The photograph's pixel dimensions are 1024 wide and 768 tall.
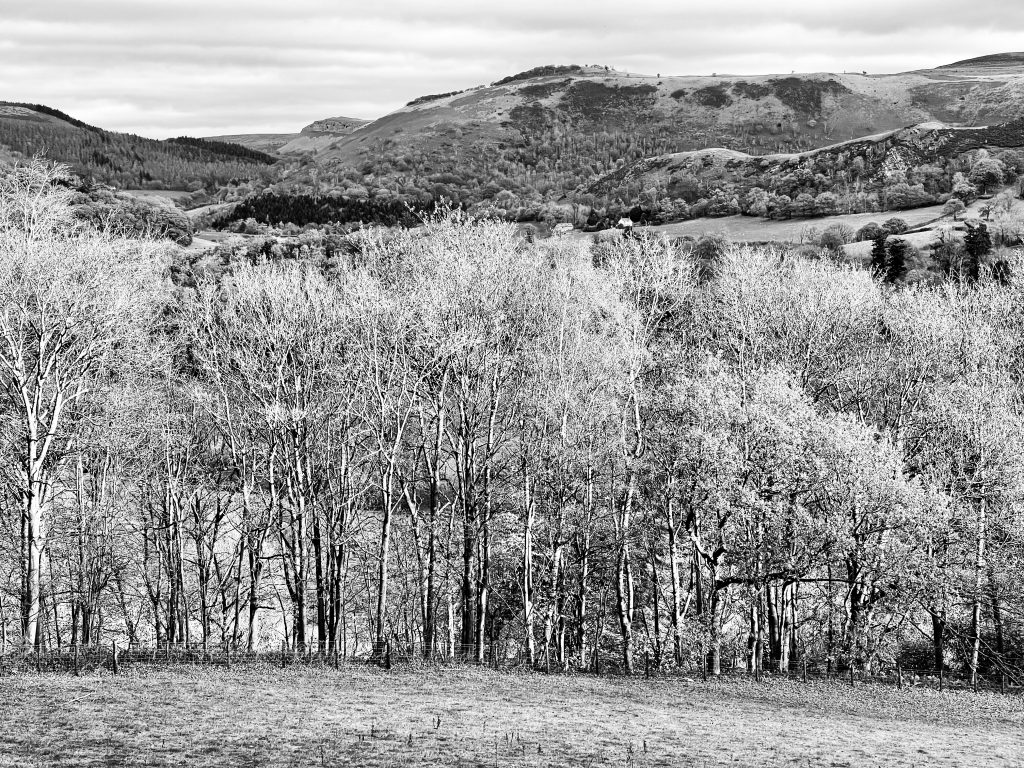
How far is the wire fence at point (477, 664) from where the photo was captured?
32.0 meters

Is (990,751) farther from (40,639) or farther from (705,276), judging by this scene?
(705,276)

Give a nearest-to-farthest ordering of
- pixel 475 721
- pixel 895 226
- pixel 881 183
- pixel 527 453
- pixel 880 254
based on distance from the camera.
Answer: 1. pixel 475 721
2. pixel 527 453
3. pixel 880 254
4. pixel 895 226
5. pixel 881 183

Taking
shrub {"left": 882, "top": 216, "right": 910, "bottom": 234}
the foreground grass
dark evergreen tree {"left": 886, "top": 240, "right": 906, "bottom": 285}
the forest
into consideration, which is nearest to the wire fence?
the forest

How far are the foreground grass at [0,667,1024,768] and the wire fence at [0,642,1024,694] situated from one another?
128 cm

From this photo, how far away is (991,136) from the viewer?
638ft

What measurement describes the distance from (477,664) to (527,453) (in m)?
9.60

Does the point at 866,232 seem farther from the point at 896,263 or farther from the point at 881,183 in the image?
the point at 881,183

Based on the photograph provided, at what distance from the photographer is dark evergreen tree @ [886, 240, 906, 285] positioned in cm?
9425

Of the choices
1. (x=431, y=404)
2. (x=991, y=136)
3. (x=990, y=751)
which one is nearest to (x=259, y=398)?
(x=431, y=404)

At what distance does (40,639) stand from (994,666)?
41151 mm

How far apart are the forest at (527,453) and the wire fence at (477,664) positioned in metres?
0.72

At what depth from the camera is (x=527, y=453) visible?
41.6 metres

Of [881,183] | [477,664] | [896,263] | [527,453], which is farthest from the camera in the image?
[881,183]

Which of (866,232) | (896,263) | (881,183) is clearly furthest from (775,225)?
(896,263)
